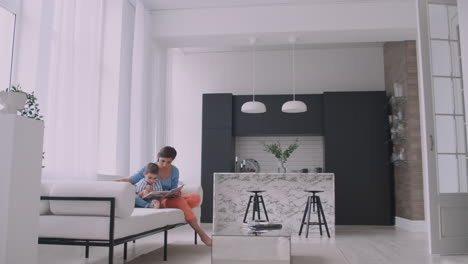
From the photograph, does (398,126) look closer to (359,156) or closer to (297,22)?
(359,156)

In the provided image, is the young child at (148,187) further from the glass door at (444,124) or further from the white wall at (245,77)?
the white wall at (245,77)

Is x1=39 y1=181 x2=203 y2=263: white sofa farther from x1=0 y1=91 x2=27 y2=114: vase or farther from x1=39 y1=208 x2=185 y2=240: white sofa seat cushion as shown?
x1=0 y1=91 x2=27 y2=114: vase

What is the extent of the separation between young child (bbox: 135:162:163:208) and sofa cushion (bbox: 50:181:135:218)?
1.32 metres

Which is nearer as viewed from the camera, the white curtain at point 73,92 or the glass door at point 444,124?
the white curtain at point 73,92

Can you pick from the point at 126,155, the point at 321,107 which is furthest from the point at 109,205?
the point at 321,107

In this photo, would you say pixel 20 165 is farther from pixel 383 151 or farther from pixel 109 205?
pixel 383 151

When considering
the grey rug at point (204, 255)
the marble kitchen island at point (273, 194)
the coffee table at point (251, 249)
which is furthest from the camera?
the marble kitchen island at point (273, 194)

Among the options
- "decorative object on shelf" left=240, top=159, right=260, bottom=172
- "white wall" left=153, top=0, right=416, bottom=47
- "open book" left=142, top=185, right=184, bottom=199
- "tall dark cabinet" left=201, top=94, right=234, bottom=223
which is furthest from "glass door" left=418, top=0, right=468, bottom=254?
"decorative object on shelf" left=240, top=159, right=260, bottom=172

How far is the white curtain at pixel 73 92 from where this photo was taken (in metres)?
4.20

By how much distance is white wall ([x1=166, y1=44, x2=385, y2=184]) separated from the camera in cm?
908

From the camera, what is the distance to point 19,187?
260 cm

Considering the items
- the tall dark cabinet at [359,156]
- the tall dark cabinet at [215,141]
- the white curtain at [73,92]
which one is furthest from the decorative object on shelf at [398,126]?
the white curtain at [73,92]

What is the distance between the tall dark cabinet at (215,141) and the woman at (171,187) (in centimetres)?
342

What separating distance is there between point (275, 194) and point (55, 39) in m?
4.14
